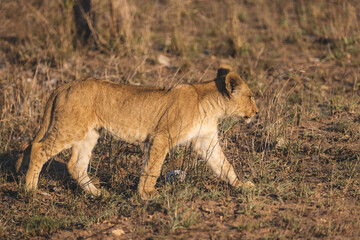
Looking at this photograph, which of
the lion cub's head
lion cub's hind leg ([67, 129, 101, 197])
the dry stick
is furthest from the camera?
the dry stick

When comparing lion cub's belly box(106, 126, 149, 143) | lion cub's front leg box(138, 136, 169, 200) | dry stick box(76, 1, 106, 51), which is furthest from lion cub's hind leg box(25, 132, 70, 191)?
dry stick box(76, 1, 106, 51)

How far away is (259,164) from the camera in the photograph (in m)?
5.59

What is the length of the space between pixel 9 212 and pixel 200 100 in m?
2.37

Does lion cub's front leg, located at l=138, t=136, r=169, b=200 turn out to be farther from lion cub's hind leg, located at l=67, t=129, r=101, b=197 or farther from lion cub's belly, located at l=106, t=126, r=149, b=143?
lion cub's hind leg, located at l=67, t=129, r=101, b=197

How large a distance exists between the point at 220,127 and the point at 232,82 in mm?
1272

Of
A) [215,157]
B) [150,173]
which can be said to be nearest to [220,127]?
[215,157]

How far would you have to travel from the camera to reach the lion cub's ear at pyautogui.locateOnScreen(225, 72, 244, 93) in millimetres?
5133

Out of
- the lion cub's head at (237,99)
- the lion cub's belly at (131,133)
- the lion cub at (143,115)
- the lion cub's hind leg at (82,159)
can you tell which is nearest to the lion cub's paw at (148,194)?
the lion cub at (143,115)

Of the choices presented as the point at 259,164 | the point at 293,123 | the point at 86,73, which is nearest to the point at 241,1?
the point at 86,73

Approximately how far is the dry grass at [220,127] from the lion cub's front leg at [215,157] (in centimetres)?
13

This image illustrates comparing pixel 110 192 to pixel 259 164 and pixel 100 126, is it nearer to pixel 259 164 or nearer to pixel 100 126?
pixel 100 126

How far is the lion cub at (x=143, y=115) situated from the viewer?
5191 millimetres

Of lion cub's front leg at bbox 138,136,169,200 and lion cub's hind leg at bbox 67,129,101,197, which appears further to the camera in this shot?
lion cub's hind leg at bbox 67,129,101,197

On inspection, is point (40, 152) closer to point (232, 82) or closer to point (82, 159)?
point (82, 159)
